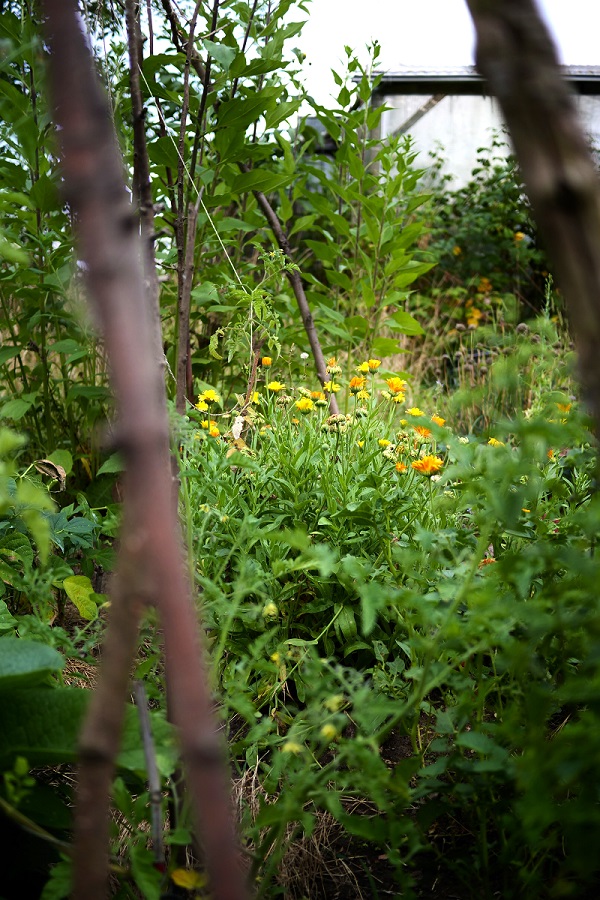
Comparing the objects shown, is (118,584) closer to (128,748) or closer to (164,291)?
(128,748)

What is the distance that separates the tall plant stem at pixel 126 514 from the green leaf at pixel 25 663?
16.7 inches

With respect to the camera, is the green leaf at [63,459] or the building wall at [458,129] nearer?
the green leaf at [63,459]

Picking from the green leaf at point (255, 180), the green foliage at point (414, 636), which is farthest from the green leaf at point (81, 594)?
the green leaf at point (255, 180)

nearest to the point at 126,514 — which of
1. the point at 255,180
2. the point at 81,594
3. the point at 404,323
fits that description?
the point at 81,594

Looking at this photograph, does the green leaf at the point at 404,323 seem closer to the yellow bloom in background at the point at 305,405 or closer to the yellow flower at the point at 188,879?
the yellow bloom in background at the point at 305,405

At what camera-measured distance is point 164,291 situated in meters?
3.28

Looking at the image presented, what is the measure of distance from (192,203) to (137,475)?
215cm

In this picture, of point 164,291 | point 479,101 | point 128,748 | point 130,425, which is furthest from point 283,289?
point 479,101

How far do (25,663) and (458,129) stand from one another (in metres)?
9.59

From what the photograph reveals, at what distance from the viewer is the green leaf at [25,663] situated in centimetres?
103

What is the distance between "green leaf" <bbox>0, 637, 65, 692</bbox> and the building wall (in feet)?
29.9

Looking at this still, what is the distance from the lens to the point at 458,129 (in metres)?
9.27

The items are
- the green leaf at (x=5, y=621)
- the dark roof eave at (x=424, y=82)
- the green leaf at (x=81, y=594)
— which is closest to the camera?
the green leaf at (x=5, y=621)

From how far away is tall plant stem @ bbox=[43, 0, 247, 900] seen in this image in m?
0.56
